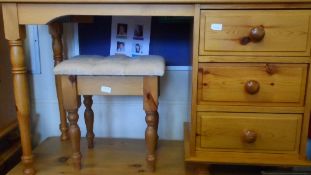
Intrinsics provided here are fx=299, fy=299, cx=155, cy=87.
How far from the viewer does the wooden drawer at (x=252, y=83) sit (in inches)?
37.6

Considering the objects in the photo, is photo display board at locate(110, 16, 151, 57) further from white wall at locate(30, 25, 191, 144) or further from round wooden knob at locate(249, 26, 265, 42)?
round wooden knob at locate(249, 26, 265, 42)

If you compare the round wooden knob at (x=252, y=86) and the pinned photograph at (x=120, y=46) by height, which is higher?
the pinned photograph at (x=120, y=46)

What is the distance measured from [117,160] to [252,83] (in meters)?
0.65

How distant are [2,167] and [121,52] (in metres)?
0.74

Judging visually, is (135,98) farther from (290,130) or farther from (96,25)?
(290,130)

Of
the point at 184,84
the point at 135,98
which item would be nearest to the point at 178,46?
the point at 184,84

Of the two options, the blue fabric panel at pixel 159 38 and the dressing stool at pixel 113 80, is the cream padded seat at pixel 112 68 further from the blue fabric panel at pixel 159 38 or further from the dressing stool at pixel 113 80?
the blue fabric panel at pixel 159 38

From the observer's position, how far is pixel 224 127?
1.01 m

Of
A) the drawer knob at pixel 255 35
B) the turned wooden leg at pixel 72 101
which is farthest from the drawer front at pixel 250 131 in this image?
the turned wooden leg at pixel 72 101

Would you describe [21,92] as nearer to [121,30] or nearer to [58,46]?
[58,46]

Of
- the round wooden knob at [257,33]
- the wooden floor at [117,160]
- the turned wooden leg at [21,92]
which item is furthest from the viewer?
the wooden floor at [117,160]

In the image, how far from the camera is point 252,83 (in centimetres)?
96

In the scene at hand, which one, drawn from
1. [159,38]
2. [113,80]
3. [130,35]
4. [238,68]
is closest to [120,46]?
[130,35]

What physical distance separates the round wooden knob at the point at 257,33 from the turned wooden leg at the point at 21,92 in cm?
76
